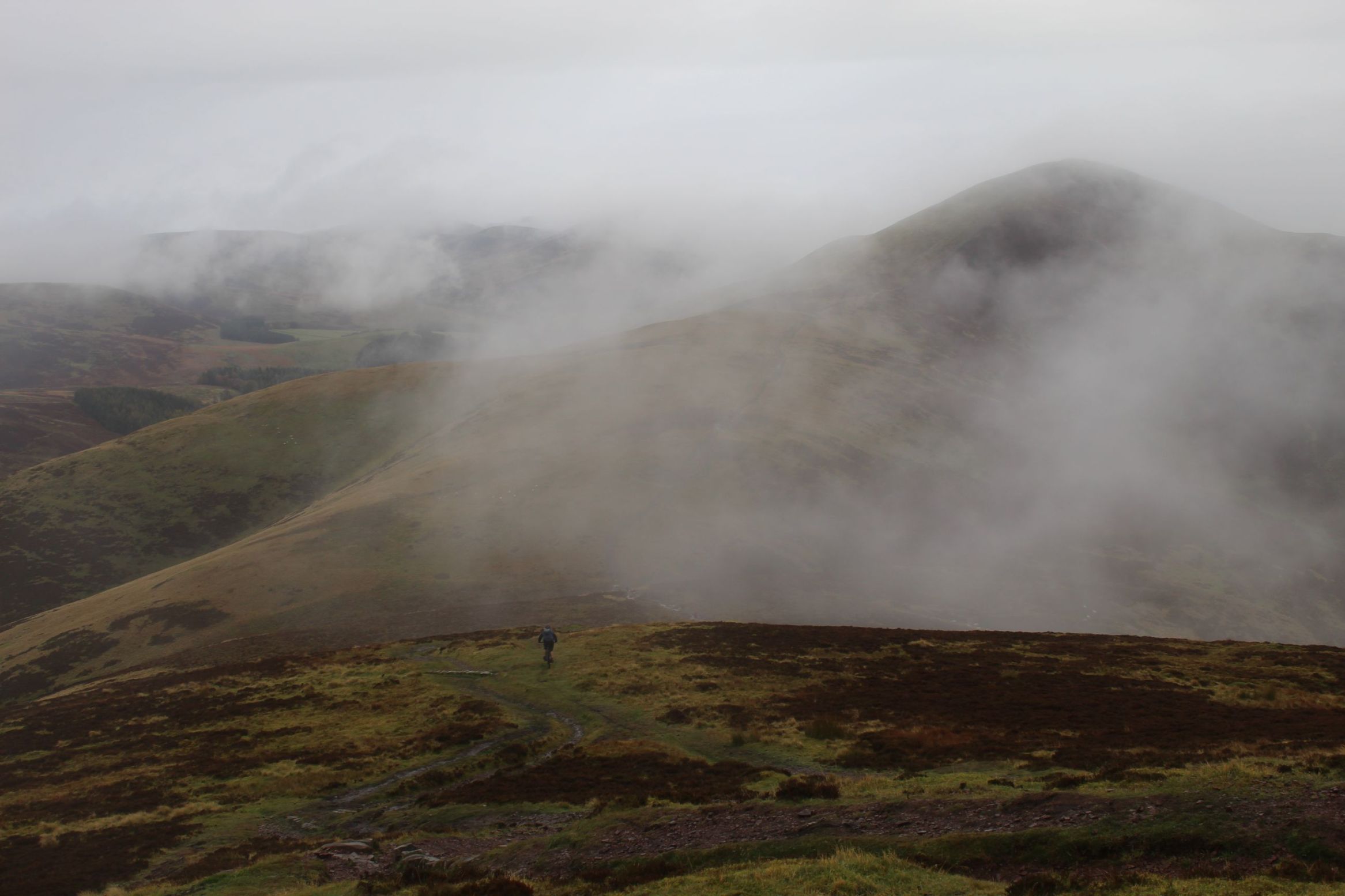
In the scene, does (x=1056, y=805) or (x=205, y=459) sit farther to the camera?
(x=205, y=459)

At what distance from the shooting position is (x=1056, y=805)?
72.7 feet

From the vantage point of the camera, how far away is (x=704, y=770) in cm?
3316

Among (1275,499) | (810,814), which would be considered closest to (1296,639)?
(1275,499)

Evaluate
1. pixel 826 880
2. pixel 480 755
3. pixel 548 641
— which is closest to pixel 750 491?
pixel 548 641

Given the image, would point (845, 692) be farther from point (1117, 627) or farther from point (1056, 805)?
point (1117, 627)

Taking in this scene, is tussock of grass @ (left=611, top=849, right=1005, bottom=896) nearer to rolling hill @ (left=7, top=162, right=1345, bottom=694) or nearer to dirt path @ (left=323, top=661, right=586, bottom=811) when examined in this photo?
dirt path @ (left=323, top=661, right=586, bottom=811)

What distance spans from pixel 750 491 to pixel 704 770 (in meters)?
80.1

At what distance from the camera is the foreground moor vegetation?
19.9 m

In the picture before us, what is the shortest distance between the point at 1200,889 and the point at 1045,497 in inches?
4982

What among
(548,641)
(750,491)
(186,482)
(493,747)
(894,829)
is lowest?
(493,747)

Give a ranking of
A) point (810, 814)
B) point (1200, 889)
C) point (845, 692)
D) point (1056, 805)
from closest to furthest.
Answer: point (1200, 889) → point (1056, 805) → point (810, 814) → point (845, 692)

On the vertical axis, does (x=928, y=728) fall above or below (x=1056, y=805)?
below

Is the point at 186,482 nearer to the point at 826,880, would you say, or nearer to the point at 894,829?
the point at 894,829

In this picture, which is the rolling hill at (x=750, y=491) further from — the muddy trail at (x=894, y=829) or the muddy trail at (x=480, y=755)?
the muddy trail at (x=894, y=829)
